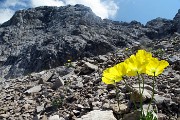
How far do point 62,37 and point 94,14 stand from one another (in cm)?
895

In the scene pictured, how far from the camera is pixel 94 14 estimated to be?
47625 mm

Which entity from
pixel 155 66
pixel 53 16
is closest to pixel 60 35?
pixel 53 16

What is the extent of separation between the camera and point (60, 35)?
41000 millimetres

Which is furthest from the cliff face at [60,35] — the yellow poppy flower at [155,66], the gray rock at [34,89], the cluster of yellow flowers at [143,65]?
the yellow poppy flower at [155,66]

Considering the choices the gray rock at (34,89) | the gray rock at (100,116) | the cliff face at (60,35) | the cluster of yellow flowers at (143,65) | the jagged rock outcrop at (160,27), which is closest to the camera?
the cluster of yellow flowers at (143,65)

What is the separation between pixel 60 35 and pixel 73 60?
431cm

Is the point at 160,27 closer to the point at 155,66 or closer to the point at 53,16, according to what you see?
the point at 53,16

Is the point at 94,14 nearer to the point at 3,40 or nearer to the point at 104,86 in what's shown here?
the point at 3,40

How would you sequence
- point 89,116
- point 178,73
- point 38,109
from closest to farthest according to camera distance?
1. point 89,116
2. point 38,109
3. point 178,73

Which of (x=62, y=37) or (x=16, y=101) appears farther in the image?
(x=62, y=37)

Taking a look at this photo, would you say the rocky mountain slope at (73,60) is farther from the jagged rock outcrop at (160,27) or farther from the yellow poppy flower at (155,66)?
the yellow poppy flower at (155,66)

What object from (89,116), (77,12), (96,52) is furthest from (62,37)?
(89,116)

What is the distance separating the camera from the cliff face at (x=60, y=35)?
38281 mm

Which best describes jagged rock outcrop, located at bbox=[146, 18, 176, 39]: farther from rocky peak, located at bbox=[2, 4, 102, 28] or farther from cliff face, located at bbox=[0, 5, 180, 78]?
rocky peak, located at bbox=[2, 4, 102, 28]
